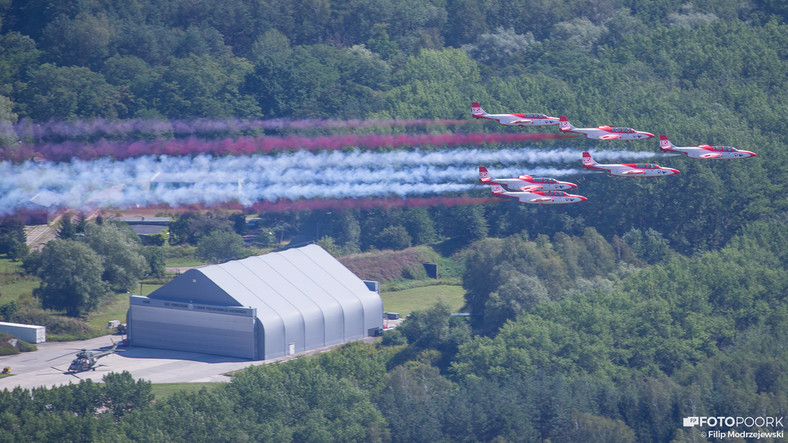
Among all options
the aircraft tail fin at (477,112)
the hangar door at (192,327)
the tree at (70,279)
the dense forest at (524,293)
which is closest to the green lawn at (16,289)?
the tree at (70,279)

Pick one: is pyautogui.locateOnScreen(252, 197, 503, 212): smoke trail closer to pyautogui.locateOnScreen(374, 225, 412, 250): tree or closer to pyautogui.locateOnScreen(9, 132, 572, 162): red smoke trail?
pyautogui.locateOnScreen(374, 225, 412, 250): tree

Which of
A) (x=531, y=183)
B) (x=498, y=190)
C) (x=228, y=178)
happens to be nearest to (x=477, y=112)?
(x=531, y=183)

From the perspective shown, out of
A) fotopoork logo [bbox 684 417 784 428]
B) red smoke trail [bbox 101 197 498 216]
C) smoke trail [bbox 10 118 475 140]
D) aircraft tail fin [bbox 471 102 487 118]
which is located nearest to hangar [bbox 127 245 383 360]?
red smoke trail [bbox 101 197 498 216]

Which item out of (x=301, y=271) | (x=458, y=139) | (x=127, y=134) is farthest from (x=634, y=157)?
(x=127, y=134)

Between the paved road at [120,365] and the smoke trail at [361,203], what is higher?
the smoke trail at [361,203]

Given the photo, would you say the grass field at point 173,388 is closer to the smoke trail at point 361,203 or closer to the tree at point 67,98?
the smoke trail at point 361,203

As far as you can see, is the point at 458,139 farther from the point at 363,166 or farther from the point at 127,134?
the point at 127,134
